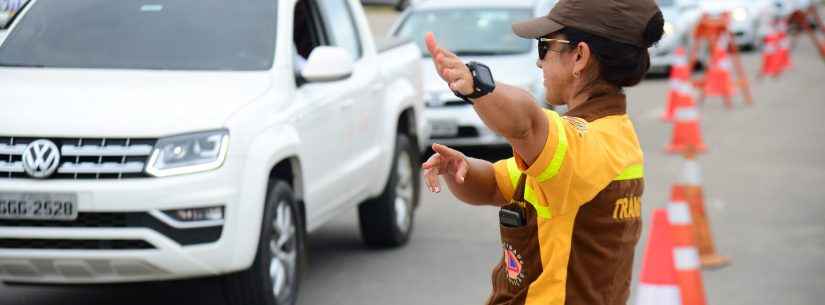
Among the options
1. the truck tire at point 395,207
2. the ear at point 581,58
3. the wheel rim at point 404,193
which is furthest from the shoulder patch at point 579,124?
the wheel rim at point 404,193

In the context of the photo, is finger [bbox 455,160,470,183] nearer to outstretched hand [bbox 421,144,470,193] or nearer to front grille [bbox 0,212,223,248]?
outstretched hand [bbox 421,144,470,193]

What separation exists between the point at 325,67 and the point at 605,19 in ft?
13.8

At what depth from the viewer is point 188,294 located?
7.61m

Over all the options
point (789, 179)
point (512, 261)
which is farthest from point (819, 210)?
point (512, 261)

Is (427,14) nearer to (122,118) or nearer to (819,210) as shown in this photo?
(819,210)

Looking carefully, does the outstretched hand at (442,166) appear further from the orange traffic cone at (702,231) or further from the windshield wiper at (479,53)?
the windshield wiper at (479,53)

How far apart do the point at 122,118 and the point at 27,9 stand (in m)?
1.69

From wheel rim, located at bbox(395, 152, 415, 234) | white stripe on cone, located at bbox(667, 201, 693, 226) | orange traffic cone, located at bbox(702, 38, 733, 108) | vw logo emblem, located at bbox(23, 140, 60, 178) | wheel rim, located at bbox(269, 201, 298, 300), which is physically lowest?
orange traffic cone, located at bbox(702, 38, 733, 108)

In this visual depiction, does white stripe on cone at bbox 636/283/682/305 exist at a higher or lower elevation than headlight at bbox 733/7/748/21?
higher

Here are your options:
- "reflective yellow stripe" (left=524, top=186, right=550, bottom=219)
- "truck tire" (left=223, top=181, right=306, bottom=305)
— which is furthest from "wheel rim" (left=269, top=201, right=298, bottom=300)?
"reflective yellow stripe" (left=524, top=186, right=550, bottom=219)

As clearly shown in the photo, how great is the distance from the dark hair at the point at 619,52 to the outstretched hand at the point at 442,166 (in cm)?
35

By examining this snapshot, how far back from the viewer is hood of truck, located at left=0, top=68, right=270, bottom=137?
6078 mm

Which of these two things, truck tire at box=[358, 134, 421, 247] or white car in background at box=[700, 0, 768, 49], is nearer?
truck tire at box=[358, 134, 421, 247]

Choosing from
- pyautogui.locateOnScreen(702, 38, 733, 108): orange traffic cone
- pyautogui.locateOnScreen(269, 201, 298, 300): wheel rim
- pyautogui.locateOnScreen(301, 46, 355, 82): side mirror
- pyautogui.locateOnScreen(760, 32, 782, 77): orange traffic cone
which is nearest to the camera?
pyautogui.locateOnScreen(269, 201, 298, 300): wheel rim
